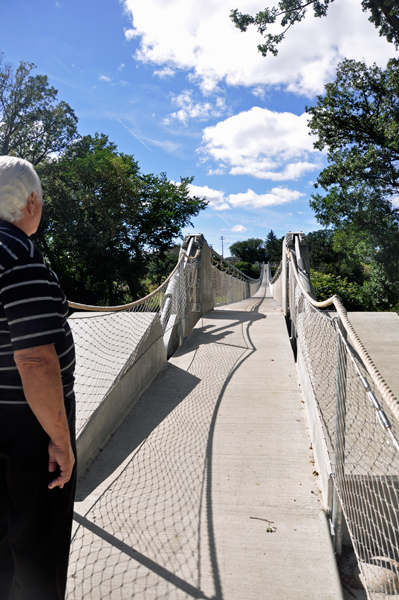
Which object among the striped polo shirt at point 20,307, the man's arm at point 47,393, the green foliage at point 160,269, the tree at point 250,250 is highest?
the tree at point 250,250

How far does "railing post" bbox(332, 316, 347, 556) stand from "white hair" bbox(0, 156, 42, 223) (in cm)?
156

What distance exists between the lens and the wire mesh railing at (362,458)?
1.59m

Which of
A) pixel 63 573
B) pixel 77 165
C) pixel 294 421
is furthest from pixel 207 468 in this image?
pixel 77 165

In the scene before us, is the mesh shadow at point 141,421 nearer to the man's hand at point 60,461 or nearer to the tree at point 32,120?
the man's hand at point 60,461

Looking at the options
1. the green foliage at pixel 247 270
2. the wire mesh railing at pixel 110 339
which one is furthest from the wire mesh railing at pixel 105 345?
the green foliage at pixel 247 270

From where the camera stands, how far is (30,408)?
1258 mm

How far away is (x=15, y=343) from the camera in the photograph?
118 centimetres

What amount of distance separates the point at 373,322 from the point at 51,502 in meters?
5.40

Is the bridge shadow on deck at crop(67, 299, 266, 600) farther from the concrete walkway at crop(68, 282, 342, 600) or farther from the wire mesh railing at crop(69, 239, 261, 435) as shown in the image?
the wire mesh railing at crop(69, 239, 261, 435)

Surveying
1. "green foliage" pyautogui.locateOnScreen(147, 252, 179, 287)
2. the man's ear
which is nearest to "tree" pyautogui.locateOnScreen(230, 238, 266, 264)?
"green foliage" pyautogui.locateOnScreen(147, 252, 179, 287)

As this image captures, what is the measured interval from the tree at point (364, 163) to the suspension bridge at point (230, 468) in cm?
1204

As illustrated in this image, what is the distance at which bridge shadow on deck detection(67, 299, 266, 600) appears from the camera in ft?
6.32

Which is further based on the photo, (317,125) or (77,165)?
(77,165)

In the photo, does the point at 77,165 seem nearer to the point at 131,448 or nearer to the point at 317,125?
the point at 317,125
